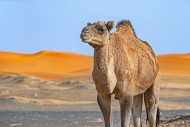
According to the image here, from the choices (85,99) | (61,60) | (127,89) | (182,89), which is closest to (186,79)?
(182,89)

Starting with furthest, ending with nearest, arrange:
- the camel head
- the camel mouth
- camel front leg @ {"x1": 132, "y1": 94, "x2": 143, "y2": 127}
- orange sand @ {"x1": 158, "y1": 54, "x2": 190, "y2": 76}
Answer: orange sand @ {"x1": 158, "y1": 54, "x2": 190, "y2": 76} → camel front leg @ {"x1": 132, "y1": 94, "x2": 143, "y2": 127} → the camel head → the camel mouth

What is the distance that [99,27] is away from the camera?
9391 mm

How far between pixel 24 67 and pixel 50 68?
9.23ft

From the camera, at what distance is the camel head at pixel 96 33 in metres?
9.02

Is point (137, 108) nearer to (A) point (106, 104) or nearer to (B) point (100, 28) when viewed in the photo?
(A) point (106, 104)

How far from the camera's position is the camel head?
29.6 ft

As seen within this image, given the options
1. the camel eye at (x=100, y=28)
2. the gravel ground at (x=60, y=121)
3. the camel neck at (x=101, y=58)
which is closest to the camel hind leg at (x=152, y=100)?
the camel neck at (x=101, y=58)

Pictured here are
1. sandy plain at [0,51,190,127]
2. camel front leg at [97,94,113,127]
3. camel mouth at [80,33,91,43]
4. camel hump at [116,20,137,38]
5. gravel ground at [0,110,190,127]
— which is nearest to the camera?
camel mouth at [80,33,91,43]

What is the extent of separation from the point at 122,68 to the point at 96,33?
883 millimetres

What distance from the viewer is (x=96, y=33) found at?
9.30 m

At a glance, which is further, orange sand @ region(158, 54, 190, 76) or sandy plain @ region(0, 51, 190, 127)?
orange sand @ region(158, 54, 190, 76)

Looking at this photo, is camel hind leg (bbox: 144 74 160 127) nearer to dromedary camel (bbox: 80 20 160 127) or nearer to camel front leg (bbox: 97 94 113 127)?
dromedary camel (bbox: 80 20 160 127)

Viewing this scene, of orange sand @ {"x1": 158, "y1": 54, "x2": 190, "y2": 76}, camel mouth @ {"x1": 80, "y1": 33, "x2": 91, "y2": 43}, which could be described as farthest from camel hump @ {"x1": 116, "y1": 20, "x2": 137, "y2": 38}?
orange sand @ {"x1": 158, "y1": 54, "x2": 190, "y2": 76}

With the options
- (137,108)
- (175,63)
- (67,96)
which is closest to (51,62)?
(175,63)
